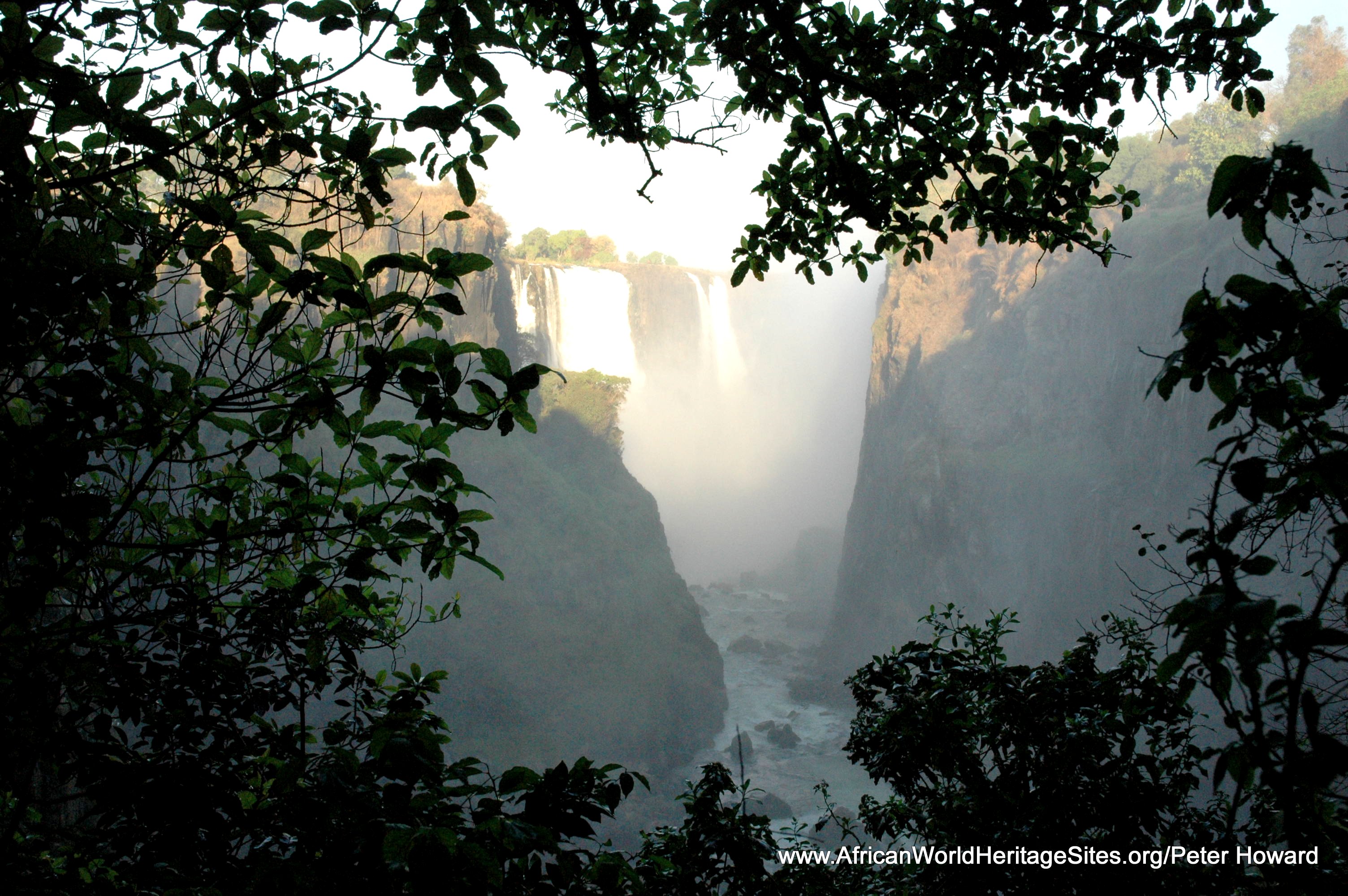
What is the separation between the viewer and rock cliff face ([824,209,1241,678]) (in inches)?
958

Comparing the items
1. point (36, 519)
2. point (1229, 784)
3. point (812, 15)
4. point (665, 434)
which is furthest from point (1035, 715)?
point (665, 434)

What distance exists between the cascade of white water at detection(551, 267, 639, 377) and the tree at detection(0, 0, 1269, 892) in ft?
102

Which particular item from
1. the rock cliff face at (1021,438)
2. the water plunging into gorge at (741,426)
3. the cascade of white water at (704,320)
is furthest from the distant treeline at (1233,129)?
the cascade of white water at (704,320)

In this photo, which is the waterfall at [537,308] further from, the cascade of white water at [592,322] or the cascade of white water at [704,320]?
the cascade of white water at [704,320]

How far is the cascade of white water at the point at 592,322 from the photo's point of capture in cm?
3353

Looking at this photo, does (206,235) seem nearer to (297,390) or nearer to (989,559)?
(297,390)

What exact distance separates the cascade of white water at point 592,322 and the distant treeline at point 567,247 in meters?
7.49

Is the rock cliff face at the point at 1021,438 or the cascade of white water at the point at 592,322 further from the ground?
the cascade of white water at the point at 592,322

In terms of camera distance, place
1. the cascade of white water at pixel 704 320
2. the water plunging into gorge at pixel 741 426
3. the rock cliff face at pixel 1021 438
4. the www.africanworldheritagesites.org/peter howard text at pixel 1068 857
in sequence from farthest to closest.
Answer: the cascade of white water at pixel 704 320
the water plunging into gorge at pixel 741 426
the rock cliff face at pixel 1021 438
the www.africanworldheritagesites.org/peter howard text at pixel 1068 857

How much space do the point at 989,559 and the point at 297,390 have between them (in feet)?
100

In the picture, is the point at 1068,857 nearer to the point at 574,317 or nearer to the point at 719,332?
the point at 574,317

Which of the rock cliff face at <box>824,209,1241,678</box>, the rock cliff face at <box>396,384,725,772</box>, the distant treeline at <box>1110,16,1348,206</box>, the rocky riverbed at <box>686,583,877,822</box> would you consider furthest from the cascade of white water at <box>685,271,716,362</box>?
the distant treeline at <box>1110,16,1348,206</box>

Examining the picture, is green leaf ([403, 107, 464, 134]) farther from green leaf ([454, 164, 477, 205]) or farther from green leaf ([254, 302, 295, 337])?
green leaf ([254, 302, 295, 337])

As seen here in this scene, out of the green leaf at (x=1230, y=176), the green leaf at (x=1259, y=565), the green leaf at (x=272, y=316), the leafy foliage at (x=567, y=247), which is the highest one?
the leafy foliage at (x=567, y=247)
